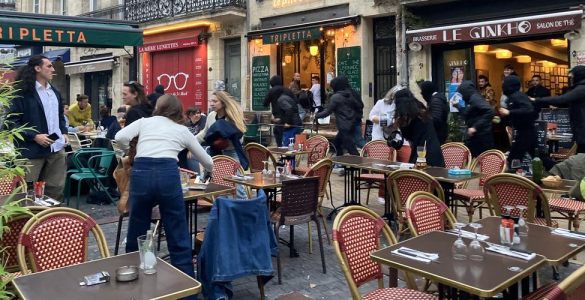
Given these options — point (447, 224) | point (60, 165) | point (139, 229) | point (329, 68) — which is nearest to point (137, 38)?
point (60, 165)

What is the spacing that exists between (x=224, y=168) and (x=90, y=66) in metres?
18.0

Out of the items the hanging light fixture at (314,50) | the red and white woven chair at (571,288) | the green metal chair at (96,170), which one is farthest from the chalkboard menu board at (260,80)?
the red and white woven chair at (571,288)

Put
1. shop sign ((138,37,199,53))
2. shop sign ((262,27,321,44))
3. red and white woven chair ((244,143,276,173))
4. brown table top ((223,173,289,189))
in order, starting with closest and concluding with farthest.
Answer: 1. brown table top ((223,173,289,189))
2. red and white woven chair ((244,143,276,173))
3. shop sign ((262,27,321,44))
4. shop sign ((138,37,199,53))

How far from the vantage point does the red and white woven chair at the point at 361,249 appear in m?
3.24

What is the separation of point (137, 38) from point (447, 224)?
6429 millimetres

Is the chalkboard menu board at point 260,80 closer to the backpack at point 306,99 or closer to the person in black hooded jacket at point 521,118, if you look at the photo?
the backpack at point 306,99

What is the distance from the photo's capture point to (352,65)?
46.3 ft

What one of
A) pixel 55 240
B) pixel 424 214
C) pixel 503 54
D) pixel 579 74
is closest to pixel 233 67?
pixel 503 54

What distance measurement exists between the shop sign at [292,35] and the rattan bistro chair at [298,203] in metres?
9.62

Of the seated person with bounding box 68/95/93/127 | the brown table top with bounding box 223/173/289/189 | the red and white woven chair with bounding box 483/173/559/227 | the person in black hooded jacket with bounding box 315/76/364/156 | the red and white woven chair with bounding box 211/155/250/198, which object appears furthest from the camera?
the seated person with bounding box 68/95/93/127

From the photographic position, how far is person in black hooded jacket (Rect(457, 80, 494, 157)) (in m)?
7.35

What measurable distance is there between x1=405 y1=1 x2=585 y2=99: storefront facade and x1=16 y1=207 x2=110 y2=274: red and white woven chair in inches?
382

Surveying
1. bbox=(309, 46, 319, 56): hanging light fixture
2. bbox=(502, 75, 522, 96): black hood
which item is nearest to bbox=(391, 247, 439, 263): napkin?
bbox=(502, 75, 522, 96): black hood

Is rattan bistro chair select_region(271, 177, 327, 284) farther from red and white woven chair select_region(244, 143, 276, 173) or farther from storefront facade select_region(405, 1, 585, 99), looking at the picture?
storefront facade select_region(405, 1, 585, 99)
